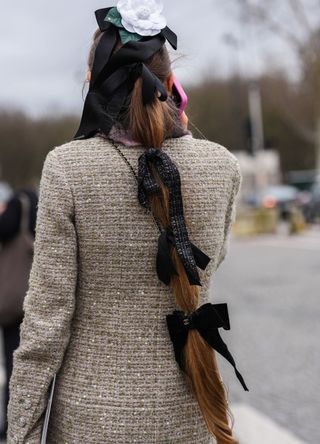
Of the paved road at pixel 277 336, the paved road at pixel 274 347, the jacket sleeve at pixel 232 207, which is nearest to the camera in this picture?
the jacket sleeve at pixel 232 207

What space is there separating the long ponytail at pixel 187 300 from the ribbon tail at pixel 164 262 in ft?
0.07

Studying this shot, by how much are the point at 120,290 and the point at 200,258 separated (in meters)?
0.22

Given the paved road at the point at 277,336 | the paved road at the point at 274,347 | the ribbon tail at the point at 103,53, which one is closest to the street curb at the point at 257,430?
the paved road at the point at 274,347

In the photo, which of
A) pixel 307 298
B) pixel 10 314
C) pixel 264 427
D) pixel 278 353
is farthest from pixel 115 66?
pixel 307 298

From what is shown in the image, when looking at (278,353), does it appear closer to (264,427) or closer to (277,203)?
(264,427)

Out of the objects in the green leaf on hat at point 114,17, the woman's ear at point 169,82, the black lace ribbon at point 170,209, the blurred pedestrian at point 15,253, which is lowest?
the blurred pedestrian at point 15,253

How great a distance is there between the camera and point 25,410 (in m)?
1.85

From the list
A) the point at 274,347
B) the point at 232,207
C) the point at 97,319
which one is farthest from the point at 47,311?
the point at 274,347

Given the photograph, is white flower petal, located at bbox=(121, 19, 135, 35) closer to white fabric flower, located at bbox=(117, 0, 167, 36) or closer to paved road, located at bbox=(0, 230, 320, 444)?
white fabric flower, located at bbox=(117, 0, 167, 36)

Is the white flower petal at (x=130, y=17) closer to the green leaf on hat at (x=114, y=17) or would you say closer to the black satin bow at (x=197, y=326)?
the green leaf on hat at (x=114, y=17)

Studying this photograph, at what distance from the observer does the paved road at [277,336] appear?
500 cm

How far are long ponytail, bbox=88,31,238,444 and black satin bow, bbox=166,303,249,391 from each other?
0.01 meters

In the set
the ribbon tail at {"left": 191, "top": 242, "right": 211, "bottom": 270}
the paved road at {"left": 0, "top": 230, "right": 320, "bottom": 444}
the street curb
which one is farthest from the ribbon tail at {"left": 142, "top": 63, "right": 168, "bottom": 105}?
the street curb

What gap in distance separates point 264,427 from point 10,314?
159 centimetres
